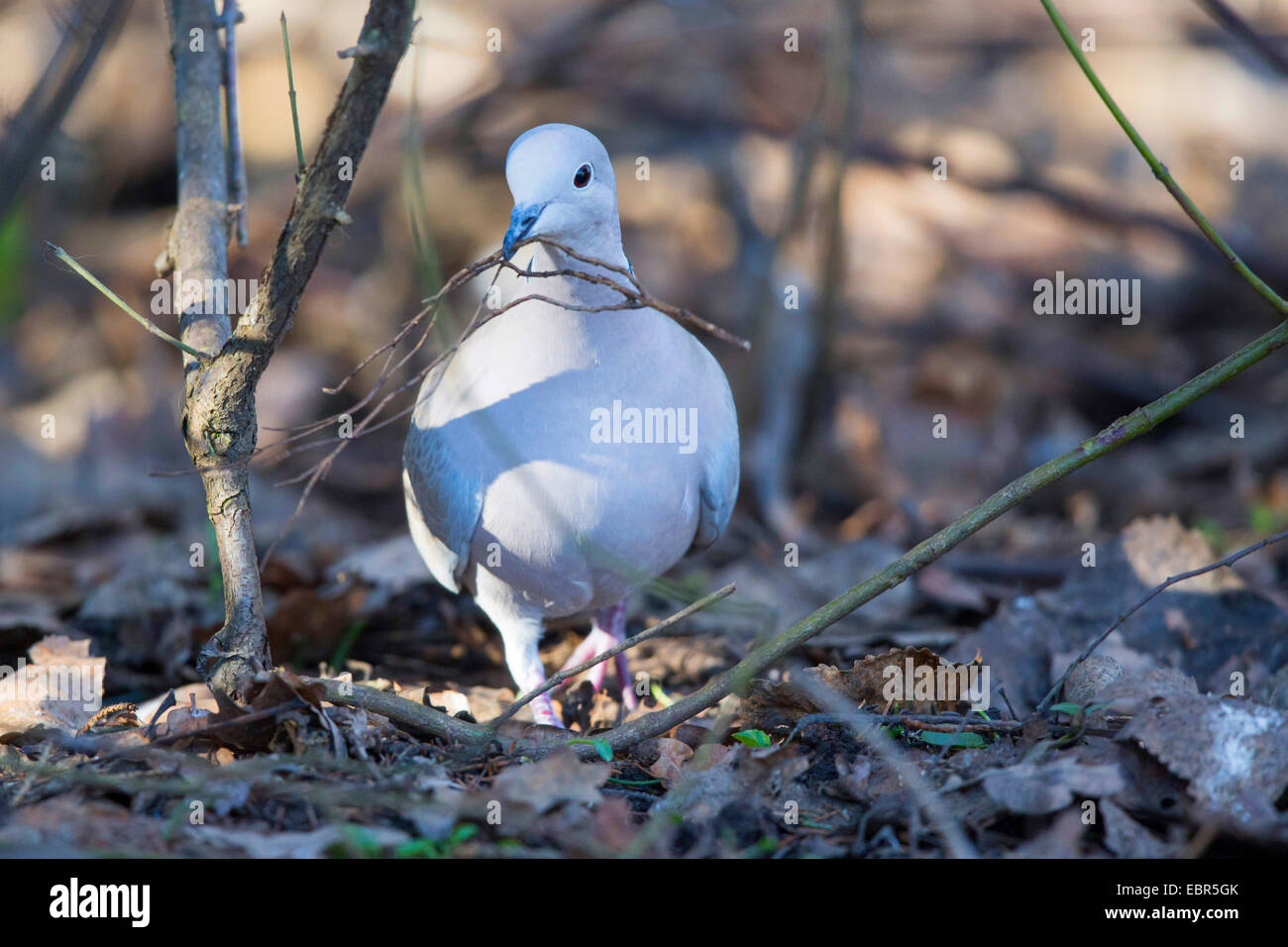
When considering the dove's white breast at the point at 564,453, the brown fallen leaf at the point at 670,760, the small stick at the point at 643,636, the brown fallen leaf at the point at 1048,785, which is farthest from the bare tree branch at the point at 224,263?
the brown fallen leaf at the point at 1048,785

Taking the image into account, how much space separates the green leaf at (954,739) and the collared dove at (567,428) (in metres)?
1.02

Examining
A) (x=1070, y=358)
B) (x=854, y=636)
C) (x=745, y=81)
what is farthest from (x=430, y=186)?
(x=854, y=636)

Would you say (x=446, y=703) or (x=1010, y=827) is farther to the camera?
(x=446, y=703)

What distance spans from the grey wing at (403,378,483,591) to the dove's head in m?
0.77

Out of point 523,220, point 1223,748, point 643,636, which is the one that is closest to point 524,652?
point 643,636

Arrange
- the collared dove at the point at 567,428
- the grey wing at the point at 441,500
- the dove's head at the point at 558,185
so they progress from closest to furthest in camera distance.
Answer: the dove's head at the point at 558,185 → the collared dove at the point at 567,428 → the grey wing at the point at 441,500

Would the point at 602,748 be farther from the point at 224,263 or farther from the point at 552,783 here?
the point at 224,263

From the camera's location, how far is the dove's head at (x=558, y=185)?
3.30 meters

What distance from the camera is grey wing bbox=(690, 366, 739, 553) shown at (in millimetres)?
3805

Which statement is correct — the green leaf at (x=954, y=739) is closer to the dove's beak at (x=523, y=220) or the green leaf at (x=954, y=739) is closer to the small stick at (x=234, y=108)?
the dove's beak at (x=523, y=220)

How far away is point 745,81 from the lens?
8984 millimetres

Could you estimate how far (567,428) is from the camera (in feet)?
11.5

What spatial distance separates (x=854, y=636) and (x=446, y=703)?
168 cm
